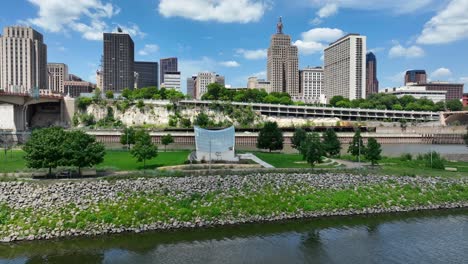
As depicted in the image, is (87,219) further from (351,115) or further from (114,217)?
(351,115)

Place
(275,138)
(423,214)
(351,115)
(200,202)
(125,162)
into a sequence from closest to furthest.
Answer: (200,202), (423,214), (125,162), (275,138), (351,115)

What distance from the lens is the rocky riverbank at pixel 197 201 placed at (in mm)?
24938

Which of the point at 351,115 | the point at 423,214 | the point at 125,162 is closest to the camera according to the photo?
the point at 423,214

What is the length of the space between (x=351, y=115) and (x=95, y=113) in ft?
328

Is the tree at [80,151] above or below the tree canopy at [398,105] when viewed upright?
below

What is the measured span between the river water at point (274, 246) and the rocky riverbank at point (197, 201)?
3.56 ft

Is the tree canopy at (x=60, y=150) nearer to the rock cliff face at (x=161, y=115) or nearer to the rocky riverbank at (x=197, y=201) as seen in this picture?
the rocky riverbank at (x=197, y=201)

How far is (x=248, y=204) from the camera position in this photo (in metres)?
28.7

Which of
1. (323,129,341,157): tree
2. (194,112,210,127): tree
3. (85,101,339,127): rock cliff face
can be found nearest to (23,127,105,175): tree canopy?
(323,129,341,157): tree

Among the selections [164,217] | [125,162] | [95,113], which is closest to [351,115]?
[95,113]

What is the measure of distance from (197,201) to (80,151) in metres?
12.2

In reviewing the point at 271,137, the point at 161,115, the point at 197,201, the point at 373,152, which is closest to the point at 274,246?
the point at 197,201

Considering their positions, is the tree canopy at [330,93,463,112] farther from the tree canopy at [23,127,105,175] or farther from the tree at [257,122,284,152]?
the tree canopy at [23,127,105,175]

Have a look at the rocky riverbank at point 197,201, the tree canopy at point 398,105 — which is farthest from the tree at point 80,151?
the tree canopy at point 398,105
